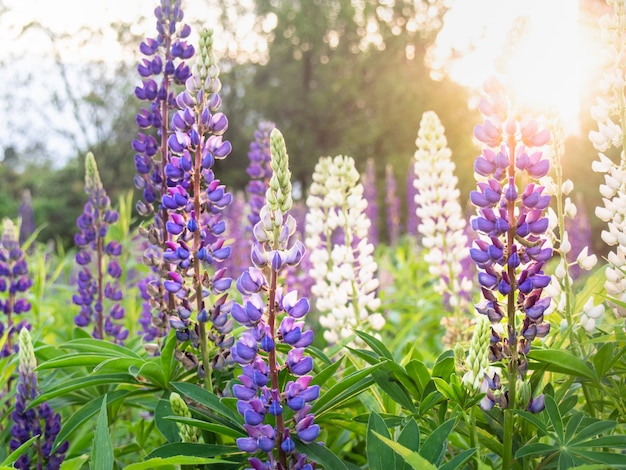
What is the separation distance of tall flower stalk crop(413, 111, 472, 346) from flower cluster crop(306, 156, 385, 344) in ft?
1.09

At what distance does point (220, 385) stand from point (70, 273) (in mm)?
4728

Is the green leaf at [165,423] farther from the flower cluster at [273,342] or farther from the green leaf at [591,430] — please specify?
the green leaf at [591,430]

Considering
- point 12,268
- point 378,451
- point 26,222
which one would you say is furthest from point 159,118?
point 26,222

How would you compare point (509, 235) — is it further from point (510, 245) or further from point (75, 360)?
point (75, 360)

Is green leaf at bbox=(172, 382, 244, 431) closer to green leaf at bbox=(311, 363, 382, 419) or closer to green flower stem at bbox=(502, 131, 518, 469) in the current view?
green leaf at bbox=(311, 363, 382, 419)

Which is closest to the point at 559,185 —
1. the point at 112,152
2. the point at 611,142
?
the point at 611,142

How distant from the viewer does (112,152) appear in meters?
29.0

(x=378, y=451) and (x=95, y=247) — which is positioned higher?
(x=95, y=247)

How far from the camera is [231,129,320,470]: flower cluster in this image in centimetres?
136

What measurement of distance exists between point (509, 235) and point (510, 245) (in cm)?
3

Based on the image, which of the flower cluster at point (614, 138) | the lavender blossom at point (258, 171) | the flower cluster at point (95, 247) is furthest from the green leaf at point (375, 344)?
the lavender blossom at point (258, 171)

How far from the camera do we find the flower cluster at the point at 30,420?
6.04 ft

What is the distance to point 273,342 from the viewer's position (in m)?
1.35

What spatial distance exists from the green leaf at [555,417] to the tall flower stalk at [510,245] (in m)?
0.02
